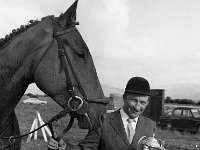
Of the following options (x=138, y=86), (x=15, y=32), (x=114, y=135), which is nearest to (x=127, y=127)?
(x=114, y=135)

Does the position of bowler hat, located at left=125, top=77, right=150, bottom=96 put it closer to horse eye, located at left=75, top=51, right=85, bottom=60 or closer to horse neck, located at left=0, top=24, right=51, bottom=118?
horse eye, located at left=75, top=51, right=85, bottom=60

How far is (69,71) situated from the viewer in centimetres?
341

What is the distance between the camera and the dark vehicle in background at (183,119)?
17.3m

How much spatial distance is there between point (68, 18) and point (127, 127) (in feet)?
4.11

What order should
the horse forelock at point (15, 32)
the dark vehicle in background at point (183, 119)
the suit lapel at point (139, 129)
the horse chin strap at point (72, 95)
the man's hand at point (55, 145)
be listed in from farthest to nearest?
the dark vehicle in background at point (183, 119), the horse forelock at point (15, 32), the horse chin strap at point (72, 95), the suit lapel at point (139, 129), the man's hand at point (55, 145)

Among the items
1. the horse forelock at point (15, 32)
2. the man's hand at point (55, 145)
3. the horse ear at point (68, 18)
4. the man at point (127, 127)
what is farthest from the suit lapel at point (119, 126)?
the horse forelock at point (15, 32)

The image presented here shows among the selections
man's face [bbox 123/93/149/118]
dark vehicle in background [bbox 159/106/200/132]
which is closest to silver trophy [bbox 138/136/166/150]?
man's face [bbox 123/93/149/118]

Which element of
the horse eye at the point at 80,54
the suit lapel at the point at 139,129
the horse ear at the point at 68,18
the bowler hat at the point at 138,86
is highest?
the horse ear at the point at 68,18

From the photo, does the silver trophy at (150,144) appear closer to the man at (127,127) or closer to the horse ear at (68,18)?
the man at (127,127)

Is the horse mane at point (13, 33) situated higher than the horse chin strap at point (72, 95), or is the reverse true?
the horse mane at point (13, 33)

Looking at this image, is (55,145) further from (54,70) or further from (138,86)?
(138,86)

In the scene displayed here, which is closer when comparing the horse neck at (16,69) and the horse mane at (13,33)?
the horse neck at (16,69)

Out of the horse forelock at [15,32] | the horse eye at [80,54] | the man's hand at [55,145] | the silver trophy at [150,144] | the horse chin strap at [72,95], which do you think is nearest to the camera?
the silver trophy at [150,144]

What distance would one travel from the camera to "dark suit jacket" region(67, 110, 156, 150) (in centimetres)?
319
